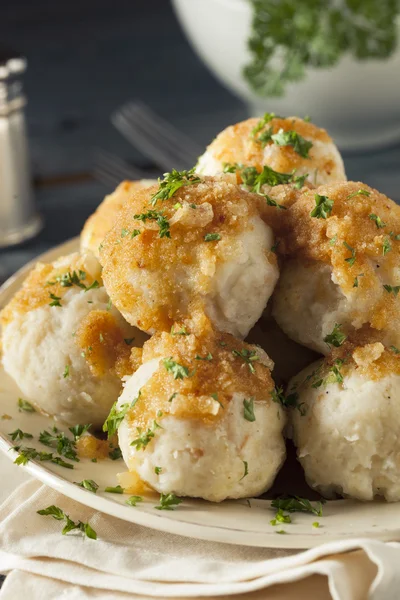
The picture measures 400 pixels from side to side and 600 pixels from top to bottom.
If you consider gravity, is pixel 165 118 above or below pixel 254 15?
below

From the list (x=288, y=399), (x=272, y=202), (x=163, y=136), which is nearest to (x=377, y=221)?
(x=272, y=202)

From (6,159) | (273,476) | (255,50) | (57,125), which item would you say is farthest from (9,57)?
(273,476)

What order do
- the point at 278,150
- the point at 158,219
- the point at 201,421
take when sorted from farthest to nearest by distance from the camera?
the point at 278,150 → the point at 158,219 → the point at 201,421

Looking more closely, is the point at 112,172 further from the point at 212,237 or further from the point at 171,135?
the point at 212,237

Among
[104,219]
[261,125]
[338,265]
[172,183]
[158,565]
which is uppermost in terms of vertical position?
[172,183]

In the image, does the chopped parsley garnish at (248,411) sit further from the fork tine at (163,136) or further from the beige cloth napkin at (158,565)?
the fork tine at (163,136)

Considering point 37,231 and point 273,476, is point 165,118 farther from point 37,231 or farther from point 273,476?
point 273,476

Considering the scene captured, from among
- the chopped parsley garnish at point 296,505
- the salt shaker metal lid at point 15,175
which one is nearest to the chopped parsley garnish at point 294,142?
the chopped parsley garnish at point 296,505

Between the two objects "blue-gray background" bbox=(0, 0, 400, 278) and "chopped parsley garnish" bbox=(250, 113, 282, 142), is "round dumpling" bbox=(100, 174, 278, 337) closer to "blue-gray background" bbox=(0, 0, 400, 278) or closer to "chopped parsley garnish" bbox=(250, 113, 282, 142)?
"chopped parsley garnish" bbox=(250, 113, 282, 142)
